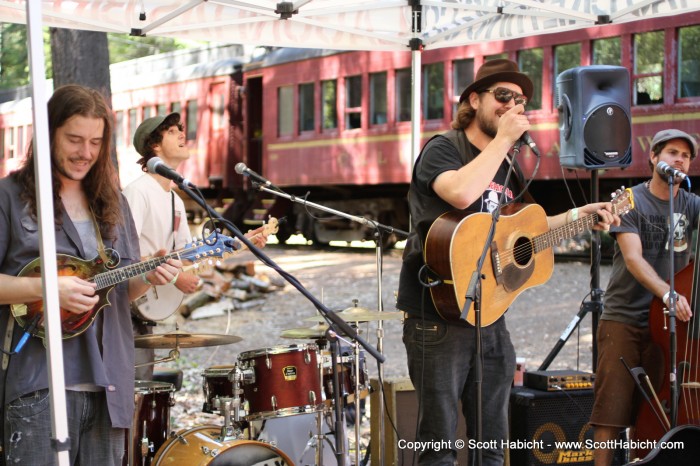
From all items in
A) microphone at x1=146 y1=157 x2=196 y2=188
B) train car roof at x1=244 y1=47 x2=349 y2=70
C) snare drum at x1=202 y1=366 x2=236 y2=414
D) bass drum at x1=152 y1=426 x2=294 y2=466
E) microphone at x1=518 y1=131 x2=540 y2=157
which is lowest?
bass drum at x1=152 y1=426 x2=294 y2=466

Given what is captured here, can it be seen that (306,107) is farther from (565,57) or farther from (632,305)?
(632,305)

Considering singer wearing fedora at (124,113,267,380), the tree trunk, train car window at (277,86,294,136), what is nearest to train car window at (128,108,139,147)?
train car window at (277,86,294,136)

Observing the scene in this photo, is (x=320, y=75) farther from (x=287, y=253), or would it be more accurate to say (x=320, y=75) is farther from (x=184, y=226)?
(x=184, y=226)

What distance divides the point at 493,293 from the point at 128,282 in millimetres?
1624

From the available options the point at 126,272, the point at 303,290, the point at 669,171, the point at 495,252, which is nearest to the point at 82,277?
the point at 126,272

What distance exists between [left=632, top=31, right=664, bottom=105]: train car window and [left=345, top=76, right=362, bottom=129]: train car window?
571 centimetres

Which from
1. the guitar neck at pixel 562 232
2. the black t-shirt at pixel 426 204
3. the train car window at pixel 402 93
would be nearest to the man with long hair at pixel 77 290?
the black t-shirt at pixel 426 204

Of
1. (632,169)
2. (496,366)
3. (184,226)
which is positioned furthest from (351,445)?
(632,169)

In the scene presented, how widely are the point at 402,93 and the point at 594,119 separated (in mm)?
11301

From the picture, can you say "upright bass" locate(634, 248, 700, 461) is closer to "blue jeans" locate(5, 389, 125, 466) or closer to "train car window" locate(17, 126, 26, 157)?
"blue jeans" locate(5, 389, 125, 466)

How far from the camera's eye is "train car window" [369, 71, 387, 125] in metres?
17.1

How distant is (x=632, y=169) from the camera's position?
44.4 ft

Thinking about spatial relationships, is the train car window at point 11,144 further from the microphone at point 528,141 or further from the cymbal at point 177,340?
the microphone at point 528,141

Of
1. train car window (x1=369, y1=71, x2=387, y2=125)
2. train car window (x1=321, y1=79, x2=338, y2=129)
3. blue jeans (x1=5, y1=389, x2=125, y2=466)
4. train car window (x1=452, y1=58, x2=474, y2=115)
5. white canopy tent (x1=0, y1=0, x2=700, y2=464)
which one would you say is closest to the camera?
blue jeans (x1=5, y1=389, x2=125, y2=466)
